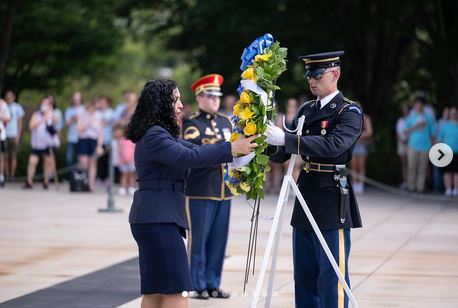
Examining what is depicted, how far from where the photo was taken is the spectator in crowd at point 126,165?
19188mm

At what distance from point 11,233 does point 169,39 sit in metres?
15.3

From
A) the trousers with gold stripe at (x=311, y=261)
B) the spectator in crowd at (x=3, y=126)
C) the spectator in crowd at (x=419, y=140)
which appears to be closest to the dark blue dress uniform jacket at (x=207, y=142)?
the trousers with gold stripe at (x=311, y=261)

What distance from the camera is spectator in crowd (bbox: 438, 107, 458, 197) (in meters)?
18.8

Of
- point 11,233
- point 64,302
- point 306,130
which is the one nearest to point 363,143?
point 11,233

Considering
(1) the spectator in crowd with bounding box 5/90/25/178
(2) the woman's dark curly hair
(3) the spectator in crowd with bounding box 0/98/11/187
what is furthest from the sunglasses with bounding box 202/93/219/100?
(1) the spectator in crowd with bounding box 5/90/25/178

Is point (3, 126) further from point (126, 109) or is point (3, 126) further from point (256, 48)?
point (256, 48)

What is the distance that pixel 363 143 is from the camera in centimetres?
2030

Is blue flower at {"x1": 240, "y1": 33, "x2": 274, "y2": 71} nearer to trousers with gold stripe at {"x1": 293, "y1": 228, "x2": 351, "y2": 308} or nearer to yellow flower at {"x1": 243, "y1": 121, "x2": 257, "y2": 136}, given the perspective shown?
yellow flower at {"x1": 243, "y1": 121, "x2": 257, "y2": 136}

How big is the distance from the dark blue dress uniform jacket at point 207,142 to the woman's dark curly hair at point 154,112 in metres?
2.73

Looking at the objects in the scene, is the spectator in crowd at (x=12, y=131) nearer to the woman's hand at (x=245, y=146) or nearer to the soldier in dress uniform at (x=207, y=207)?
the soldier in dress uniform at (x=207, y=207)

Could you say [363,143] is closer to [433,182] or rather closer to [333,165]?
[433,182]

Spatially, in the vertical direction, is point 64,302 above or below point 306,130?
below

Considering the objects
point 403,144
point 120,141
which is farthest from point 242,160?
point 403,144

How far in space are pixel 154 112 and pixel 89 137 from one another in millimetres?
14009
